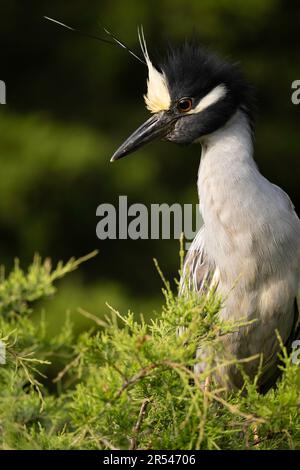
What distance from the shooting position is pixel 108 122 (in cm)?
626

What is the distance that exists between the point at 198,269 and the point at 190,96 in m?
0.54

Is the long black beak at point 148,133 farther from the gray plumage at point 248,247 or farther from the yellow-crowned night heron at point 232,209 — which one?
the gray plumage at point 248,247

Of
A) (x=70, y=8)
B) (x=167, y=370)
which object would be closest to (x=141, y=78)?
(x=70, y=8)

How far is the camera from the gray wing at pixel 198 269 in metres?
2.78

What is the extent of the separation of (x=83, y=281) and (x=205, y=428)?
13.9 ft

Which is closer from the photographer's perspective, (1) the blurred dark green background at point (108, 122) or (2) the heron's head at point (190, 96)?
(2) the heron's head at point (190, 96)

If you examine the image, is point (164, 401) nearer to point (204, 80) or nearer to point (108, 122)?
point (204, 80)

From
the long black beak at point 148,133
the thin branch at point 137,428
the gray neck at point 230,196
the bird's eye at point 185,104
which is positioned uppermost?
the bird's eye at point 185,104

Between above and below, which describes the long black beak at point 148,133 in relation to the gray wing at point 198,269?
above

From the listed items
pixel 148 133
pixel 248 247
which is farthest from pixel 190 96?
pixel 248 247

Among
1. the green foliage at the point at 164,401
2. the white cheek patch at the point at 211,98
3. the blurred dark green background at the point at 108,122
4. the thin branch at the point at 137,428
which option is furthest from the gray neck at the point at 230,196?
the blurred dark green background at the point at 108,122

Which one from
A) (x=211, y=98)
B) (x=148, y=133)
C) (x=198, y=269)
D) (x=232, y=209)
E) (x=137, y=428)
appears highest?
(x=211, y=98)

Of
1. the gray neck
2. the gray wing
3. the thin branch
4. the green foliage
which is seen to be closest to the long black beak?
the gray neck
